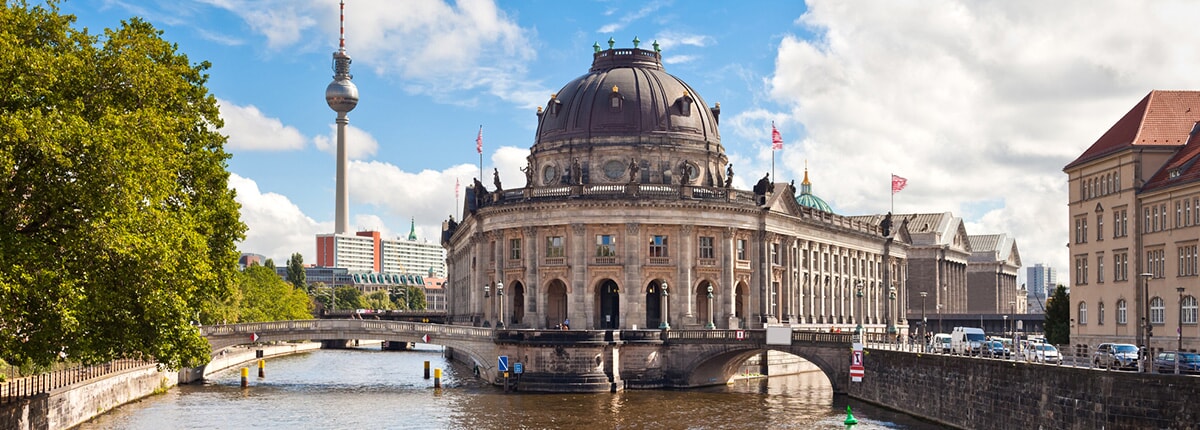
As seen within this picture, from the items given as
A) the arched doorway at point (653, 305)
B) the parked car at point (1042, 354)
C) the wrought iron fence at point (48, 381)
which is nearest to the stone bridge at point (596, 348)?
the arched doorway at point (653, 305)

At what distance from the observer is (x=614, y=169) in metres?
105

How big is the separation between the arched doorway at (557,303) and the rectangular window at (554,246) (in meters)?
3.56

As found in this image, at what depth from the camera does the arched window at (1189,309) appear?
248 ft

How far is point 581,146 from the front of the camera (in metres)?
106

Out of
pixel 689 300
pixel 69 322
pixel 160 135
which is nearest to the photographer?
pixel 69 322

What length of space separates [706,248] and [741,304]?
8.01 meters

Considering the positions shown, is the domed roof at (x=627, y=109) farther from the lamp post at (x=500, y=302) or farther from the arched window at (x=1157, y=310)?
the arched window at (x=1157, y=310)

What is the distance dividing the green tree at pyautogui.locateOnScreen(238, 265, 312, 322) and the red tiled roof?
281 feet

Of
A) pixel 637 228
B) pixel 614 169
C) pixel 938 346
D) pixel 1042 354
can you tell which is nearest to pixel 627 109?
pixel 614 169

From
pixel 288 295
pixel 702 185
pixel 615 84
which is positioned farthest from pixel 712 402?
pixel 288 295

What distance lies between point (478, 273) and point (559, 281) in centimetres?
962

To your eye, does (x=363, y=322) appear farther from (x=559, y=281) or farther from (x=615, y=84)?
(x=615, y=84)

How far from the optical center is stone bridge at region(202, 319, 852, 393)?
80.8 meters

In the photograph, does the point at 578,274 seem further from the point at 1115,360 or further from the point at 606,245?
the point at 1115,360
